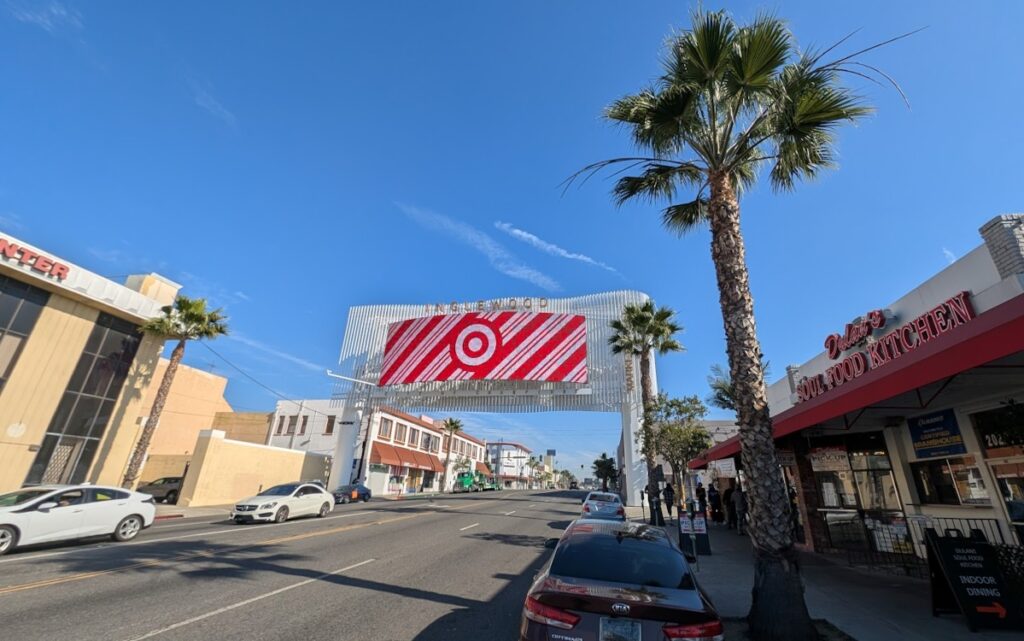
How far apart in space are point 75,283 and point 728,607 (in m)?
28.3

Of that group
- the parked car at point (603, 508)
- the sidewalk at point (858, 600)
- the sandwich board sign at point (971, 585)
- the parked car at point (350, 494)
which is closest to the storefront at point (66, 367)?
the parked car at point (350, 494)

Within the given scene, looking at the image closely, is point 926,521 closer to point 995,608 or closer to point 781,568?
point 995,608

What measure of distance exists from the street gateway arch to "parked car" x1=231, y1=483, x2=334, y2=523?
15801mm

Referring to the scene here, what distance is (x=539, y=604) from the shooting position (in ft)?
11.9

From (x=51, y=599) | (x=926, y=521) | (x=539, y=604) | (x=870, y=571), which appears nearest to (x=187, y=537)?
(x=51, y=599)

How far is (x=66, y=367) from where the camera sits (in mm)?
21297

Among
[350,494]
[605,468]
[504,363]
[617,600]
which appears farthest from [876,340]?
[605,468]

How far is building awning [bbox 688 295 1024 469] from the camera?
4.65 meters

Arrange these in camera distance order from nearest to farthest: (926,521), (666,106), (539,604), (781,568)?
(539,604)
(781,568)
(666,106)
(926,521)

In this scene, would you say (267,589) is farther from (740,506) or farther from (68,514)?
(740,506)

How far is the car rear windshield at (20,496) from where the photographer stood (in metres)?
10.6

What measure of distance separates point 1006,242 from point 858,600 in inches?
278

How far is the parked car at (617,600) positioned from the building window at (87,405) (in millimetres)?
26998

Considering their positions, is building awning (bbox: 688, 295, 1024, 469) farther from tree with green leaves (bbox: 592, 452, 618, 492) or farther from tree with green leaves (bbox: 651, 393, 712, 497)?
tree with green leaves (bbox: 592, 452, 618, 492)
